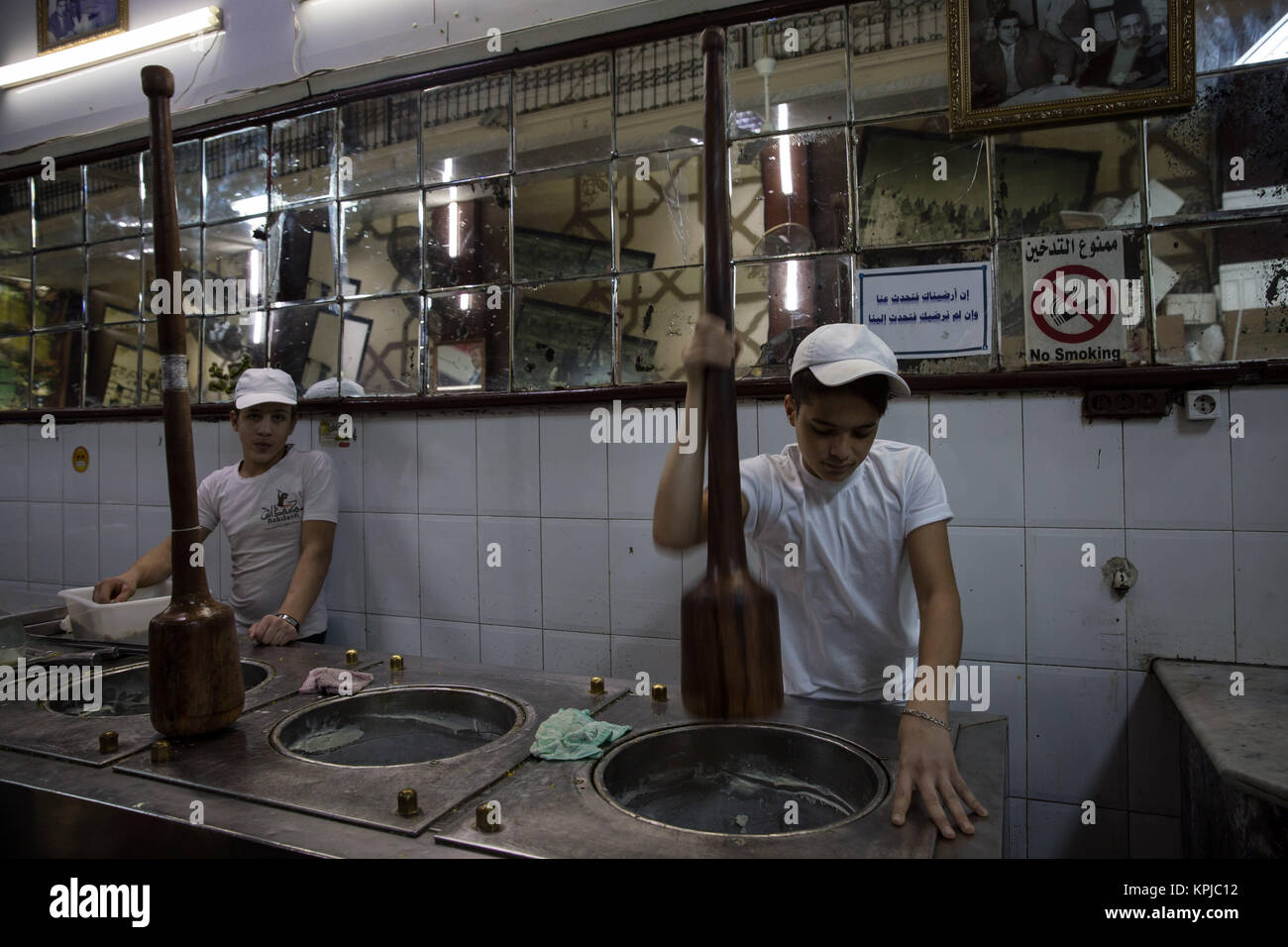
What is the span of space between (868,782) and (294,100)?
2989 millimetres

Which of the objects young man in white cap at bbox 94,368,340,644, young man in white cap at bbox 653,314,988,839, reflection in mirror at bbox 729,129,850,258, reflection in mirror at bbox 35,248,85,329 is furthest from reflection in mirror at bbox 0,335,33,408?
young man in white cap at bbox 653,314,988,839

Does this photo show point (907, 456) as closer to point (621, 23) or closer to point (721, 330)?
point (721, 330)

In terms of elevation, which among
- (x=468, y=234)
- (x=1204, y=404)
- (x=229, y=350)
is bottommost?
(x=1204, y=404)

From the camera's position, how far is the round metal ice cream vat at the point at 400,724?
4.64 feet

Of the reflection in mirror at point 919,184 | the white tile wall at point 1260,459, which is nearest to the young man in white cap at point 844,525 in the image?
the reflection in mirror at point 919,184

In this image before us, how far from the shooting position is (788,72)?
2.19 m

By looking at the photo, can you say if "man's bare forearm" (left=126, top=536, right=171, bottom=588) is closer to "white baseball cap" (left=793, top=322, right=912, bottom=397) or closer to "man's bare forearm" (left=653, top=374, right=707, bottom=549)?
"man's bare forearm" (left=653, top=374, right=707, bottom=549)

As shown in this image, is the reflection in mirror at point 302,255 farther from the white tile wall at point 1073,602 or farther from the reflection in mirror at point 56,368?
the white tile wall at point 1073,602

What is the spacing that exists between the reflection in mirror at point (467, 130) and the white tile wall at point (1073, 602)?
1988mm

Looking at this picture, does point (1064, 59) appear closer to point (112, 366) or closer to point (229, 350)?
point (229, 350)

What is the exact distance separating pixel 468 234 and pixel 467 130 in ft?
1.16

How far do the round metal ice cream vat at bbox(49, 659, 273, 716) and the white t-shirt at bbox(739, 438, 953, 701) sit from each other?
1.16 m

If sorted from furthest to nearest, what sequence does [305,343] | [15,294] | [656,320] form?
1. [15,294]
2. [305,343]
3. [656,320]

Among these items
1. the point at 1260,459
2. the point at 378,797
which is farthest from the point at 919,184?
the point at 378,797
